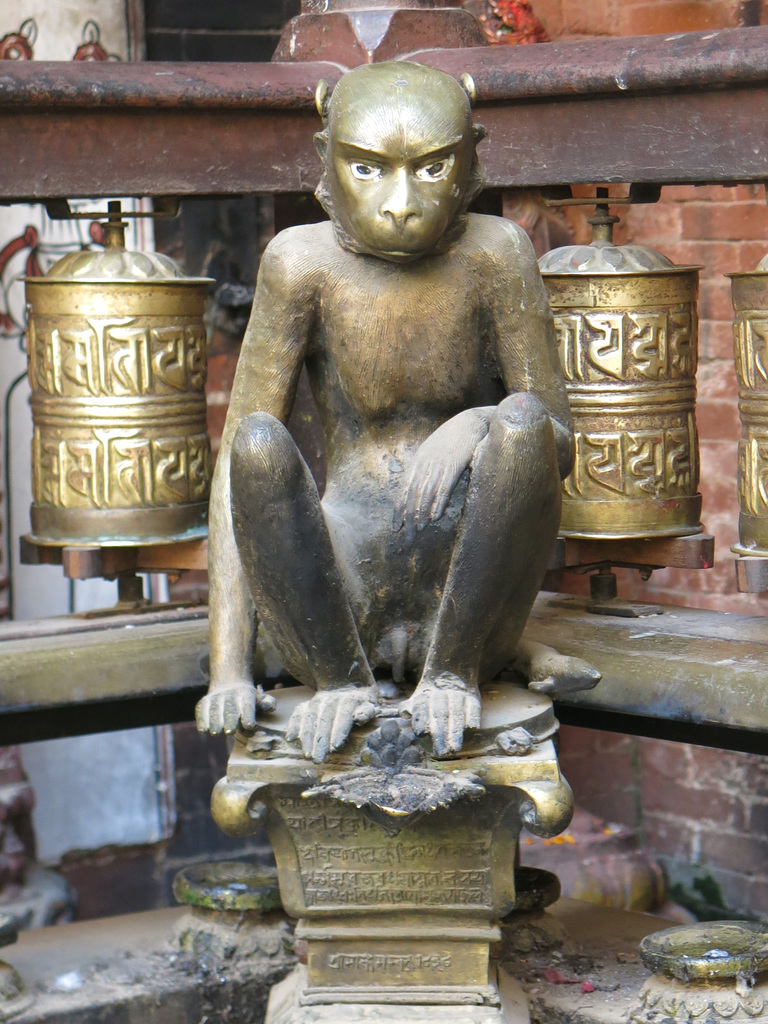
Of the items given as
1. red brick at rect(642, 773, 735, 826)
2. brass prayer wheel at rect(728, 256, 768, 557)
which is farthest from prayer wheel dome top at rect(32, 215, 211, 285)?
red brick at rect(642, 773, 735, 826)

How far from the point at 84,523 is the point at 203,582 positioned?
1029 millimetres

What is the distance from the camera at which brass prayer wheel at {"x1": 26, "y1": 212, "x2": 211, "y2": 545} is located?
2.55 metres

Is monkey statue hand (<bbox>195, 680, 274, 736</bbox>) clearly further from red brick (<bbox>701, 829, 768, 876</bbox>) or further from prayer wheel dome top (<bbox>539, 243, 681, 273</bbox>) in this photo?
A: red brick (<bbox>701, 829, 768, 876</bbox>)

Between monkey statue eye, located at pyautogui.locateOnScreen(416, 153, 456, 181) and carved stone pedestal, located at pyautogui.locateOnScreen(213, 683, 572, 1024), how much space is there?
0.61 meters

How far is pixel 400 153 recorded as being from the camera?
1948mm

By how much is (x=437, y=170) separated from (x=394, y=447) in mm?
356

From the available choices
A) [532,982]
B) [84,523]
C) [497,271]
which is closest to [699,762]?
[532,982]

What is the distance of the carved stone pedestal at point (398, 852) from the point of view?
199 centimetres

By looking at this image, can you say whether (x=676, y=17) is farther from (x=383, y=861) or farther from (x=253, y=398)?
(x=383, y=861)

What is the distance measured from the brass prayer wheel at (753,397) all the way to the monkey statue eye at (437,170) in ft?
1.62

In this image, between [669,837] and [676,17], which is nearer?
[676,17]

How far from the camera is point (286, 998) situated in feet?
7.32

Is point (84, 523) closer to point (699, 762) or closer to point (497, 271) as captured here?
point (497, 271)

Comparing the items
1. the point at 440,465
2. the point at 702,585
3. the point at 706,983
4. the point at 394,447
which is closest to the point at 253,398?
the point at 394,447
